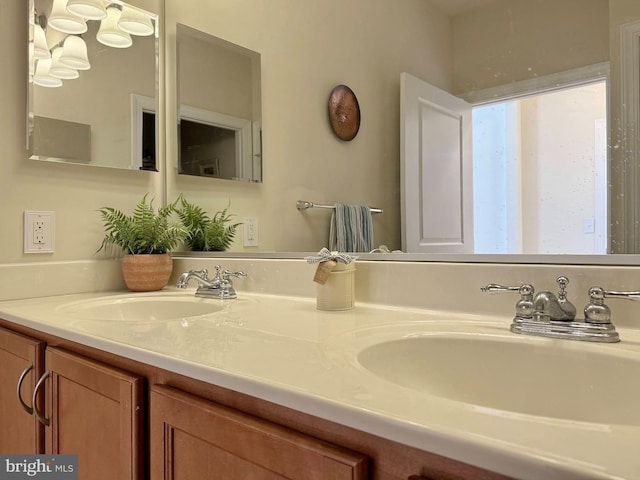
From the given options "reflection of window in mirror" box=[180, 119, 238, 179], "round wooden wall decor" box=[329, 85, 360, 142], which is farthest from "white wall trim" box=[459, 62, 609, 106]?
"reflection of window in mirror" box=[180, 119, 238, 179]

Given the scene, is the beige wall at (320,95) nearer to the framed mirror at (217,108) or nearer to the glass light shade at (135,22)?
the framed mirror at (217,108)

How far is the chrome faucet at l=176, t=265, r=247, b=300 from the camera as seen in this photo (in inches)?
52.9

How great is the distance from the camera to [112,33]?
1613 mm

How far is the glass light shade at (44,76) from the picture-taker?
55.6 inches

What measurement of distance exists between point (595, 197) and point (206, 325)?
0.75 metres

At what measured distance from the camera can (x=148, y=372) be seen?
77cm

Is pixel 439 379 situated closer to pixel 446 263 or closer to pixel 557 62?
pixel 446 263

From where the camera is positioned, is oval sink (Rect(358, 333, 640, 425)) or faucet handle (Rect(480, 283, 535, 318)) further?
faucet handle (Rect(480, 283, 535, 318))

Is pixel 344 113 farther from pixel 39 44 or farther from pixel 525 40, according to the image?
pixel 39 44

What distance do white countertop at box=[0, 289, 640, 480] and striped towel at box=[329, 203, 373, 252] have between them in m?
0.17

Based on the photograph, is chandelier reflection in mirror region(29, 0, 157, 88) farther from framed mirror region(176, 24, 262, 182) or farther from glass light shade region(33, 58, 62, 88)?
framed mirror region(176, 24, 262, 182)

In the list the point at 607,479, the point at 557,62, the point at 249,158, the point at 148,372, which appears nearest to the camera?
the point at 607,479

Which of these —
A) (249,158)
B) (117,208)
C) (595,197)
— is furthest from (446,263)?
(117,208)

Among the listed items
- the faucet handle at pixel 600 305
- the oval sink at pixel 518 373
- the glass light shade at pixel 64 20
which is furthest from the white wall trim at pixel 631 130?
the glass light shade at pixel 64 20
